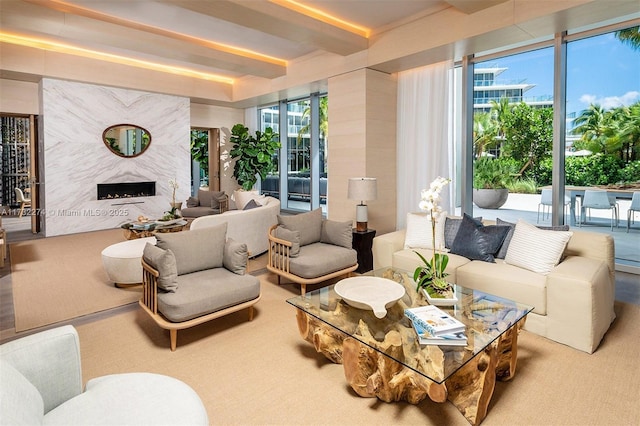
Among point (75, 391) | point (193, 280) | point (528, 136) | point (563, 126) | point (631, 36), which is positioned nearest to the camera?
point (75, 391)

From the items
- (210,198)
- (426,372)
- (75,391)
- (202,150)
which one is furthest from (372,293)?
(202,150)

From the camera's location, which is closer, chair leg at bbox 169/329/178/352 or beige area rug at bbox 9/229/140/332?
chair leg at bbox 169/329/178/352

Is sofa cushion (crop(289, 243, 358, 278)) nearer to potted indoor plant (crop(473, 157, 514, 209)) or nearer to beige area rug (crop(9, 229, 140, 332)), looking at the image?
beige area rug (crop(9, 229, 140, 332))

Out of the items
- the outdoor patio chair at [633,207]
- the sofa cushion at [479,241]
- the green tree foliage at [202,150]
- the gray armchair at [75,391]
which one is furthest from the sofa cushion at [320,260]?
the green tree foliage at [202,150]

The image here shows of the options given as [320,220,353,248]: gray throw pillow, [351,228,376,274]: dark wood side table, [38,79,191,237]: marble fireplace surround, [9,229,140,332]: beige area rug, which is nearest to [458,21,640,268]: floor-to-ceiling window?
[351,228,376,274]: dark wood side table

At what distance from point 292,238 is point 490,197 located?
11.4 feet

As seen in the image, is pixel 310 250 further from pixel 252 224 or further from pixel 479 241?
pixel 479 241

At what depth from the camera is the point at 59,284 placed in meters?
4.41

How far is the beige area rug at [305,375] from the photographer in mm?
2150

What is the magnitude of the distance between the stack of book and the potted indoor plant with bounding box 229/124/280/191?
751 cm

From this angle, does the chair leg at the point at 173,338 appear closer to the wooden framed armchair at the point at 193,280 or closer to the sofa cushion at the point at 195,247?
the wooden framed armchair at the point at 193,280

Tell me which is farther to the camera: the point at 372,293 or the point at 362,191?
the point at 362,191

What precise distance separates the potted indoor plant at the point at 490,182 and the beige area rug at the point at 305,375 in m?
2.59

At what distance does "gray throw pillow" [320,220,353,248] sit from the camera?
4457 mm
